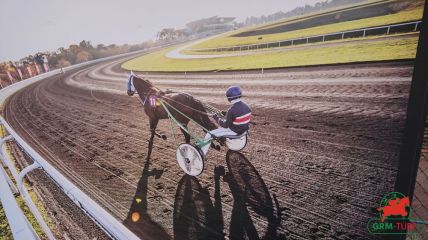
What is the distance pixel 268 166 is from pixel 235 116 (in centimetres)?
139

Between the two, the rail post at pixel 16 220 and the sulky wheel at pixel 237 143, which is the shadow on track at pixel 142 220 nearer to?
the rail post at pixel 16 220

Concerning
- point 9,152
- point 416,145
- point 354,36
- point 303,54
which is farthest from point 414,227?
point 354,36

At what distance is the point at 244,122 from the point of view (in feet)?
15.8

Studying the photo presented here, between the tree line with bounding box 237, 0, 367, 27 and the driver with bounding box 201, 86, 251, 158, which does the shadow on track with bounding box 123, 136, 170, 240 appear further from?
the tree line with bounding box 237, 0, 367, 27

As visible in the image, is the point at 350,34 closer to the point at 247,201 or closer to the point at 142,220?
the point at 247,201

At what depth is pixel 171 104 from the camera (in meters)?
6.13

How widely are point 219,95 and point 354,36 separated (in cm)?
1364

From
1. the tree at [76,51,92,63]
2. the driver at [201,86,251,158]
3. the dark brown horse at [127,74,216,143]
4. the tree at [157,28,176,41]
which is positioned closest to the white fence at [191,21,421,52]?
the driver at [201,86,251,158]

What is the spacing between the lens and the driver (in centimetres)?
458

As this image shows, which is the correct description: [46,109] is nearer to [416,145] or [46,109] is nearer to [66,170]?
[66,170]

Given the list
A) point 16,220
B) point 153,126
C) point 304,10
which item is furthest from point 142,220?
point 304,10

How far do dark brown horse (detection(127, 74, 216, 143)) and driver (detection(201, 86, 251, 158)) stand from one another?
694mm

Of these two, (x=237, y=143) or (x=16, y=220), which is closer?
(x=16, y=220)

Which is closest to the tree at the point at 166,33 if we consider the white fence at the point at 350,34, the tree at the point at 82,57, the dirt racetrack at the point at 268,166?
the tree at the point at 82,57
